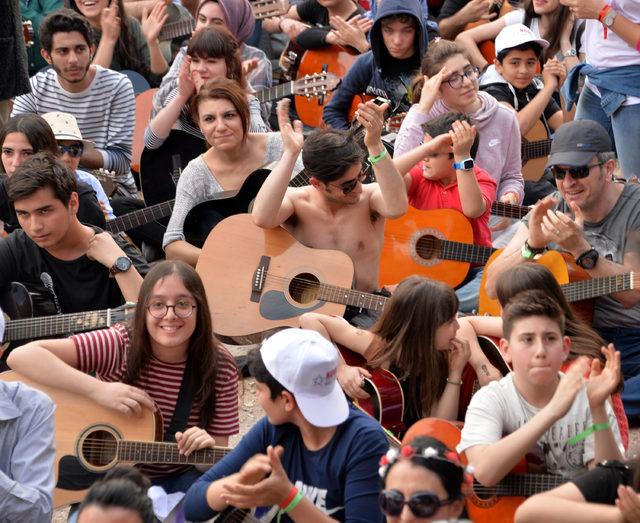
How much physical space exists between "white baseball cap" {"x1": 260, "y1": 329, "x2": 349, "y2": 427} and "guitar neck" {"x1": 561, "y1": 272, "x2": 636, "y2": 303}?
5.58 feet

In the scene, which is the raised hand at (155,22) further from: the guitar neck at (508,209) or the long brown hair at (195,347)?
the long brown hair at (195,347)

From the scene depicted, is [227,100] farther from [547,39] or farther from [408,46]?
[547,39]

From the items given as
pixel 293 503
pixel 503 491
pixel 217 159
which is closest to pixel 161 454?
pixel 293 503

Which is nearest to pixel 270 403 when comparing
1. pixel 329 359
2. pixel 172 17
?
pixel 329 359

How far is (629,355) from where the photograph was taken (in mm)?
5594

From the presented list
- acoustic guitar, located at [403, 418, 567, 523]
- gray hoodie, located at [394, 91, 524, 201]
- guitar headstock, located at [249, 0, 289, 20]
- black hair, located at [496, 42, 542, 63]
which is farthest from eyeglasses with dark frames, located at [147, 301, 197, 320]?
guitar headstock, located at [249, 0, 289, 20]

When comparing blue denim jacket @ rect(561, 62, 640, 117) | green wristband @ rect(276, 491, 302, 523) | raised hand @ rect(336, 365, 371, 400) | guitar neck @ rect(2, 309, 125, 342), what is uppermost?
blue denim jacket @ rect(561, 62, 640, 117)

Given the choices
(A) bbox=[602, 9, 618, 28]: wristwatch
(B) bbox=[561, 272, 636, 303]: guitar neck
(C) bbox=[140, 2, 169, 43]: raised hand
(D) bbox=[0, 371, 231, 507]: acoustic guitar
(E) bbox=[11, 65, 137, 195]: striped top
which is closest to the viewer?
(D) bbox=[0, 371, 231, 507]: acoustic guitar

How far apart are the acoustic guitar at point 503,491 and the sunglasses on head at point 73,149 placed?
125 inches

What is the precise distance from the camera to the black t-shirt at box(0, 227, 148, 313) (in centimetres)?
567

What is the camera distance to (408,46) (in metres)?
7.82

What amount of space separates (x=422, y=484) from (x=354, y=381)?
1.31m

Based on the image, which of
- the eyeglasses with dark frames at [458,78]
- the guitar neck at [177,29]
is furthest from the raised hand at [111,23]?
the eyeglasses with dark frames at [458,78]

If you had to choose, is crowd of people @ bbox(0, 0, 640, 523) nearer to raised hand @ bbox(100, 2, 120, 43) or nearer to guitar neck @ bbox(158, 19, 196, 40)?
raised hand @ bbox(100, 2, 120, 43)
